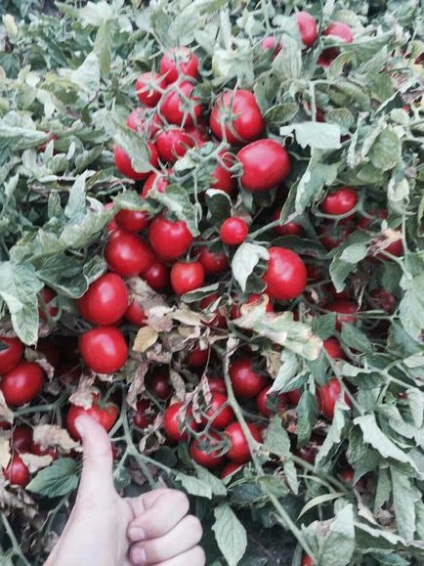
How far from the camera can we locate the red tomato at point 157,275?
3.01 ft

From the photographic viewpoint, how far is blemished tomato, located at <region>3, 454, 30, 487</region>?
89cm

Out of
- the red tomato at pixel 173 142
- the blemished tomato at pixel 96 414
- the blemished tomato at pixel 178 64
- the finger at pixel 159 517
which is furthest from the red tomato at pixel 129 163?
the finger at pixel 159 517

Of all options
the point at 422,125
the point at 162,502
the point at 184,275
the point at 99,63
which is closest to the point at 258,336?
the point at 184,275

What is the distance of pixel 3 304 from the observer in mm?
801

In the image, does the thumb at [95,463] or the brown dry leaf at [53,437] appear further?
the brown dry leaf at [53,437]

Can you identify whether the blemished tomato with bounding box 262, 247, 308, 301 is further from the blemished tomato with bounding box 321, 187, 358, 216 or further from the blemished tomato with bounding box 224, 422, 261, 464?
the blemished tomato with bounding box 224, 422, 261, 464

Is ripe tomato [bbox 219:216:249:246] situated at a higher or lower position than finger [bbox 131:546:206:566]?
higher

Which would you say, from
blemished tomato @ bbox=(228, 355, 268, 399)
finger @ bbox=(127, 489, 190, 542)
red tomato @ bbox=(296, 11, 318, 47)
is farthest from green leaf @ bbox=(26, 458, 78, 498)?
red tomato @ bbox=(296, 11, 318, 47)

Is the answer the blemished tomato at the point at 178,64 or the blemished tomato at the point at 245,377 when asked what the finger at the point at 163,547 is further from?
the blemished tomato at the point at 178,64

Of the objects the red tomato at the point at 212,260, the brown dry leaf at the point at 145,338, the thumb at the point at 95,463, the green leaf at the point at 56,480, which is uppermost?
the red tomato at the point at 212,260

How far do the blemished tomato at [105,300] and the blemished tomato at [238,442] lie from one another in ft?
0.77

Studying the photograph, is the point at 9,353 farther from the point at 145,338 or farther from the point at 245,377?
the point at 245,377

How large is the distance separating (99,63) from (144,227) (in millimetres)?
306

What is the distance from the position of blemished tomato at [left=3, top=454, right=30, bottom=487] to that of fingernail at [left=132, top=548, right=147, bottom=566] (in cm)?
22
